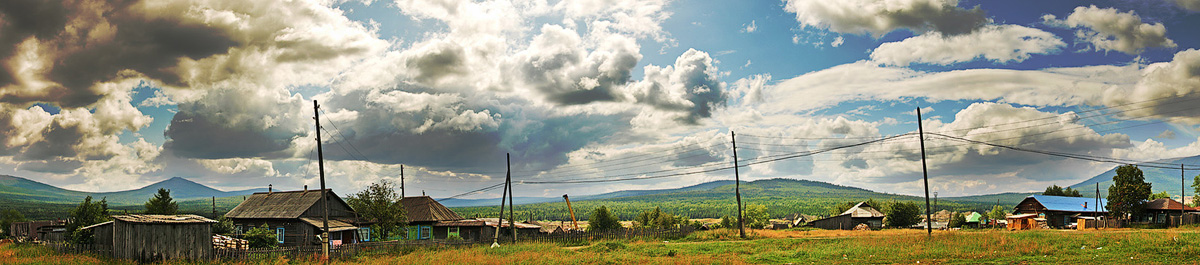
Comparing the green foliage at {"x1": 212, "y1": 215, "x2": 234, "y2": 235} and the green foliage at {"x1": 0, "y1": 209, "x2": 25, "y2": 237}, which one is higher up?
the green foliage at {"x1": 212, "y1": 215, "x2": 234, "y2": 235}

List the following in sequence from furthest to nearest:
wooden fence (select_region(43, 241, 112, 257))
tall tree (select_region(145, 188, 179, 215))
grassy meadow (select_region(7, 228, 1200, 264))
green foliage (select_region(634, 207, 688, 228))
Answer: green foliage (select_region(634, 207, 688, 228)) → tall tree (select_region(145, 188, 179, 215)) → wooden fence (select_region(43, 241, 112, 257)) → grassy meadow (select_region(7, 228, 1200, 264))

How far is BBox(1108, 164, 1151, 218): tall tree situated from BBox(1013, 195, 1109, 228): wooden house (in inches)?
310

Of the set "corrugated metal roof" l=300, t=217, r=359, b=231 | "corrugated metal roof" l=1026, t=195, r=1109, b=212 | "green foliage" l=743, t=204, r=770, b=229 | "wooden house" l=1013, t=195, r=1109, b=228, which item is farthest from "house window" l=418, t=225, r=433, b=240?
"green foliage" l=743, t=204, r=770, b=229

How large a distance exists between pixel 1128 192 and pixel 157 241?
82700 mm

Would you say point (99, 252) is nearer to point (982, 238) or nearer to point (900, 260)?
point (900, 260)

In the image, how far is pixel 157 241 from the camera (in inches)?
1164

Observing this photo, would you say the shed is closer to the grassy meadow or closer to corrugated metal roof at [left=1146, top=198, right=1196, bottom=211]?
corrugated metal roof at [left=1146, top=198, right=1196, bottom=211]

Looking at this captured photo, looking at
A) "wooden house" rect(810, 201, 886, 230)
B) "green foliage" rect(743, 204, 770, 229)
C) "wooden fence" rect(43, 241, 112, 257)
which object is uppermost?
"wooden fence" rect(43, 241, 112, 257)

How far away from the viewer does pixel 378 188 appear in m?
51.3

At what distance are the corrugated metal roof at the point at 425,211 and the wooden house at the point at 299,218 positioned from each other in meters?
4.73

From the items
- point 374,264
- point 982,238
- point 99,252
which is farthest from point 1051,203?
point 99,252

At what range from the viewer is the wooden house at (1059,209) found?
73.7 metres

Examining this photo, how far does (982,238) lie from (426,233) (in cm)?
4506

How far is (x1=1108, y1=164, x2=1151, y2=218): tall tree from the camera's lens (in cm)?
6303
